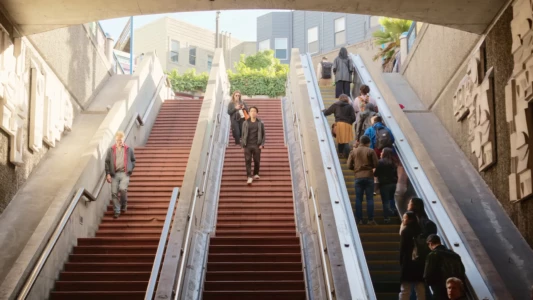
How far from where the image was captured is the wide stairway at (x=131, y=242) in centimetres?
921

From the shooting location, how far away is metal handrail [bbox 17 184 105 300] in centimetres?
786

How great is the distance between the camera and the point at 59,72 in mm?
13883

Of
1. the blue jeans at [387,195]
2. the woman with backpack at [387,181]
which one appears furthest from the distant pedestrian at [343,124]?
the blue jeans at [387,195]

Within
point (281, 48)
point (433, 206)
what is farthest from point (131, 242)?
point (281, 48)

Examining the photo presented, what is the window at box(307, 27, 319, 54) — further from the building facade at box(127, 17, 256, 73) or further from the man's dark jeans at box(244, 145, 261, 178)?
the man's dark jeans at box(244, 145, 261, 178)

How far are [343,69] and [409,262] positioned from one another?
9.82 meters

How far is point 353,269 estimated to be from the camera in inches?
314

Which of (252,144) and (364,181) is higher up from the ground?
(252,144)

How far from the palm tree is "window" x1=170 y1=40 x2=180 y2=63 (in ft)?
86.9

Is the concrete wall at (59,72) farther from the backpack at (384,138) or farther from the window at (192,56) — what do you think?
the window at (192,56)

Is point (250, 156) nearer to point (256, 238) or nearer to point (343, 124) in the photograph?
point (343, 124)

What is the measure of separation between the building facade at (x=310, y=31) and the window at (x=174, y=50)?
5.53m

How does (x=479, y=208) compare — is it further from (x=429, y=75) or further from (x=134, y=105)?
(x=134, y=105)

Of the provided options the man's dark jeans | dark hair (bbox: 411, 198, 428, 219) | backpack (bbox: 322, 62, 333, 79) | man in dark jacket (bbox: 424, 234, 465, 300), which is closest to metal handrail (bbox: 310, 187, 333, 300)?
man in dark jacket (bbox: 424, 234, 465, 300)
